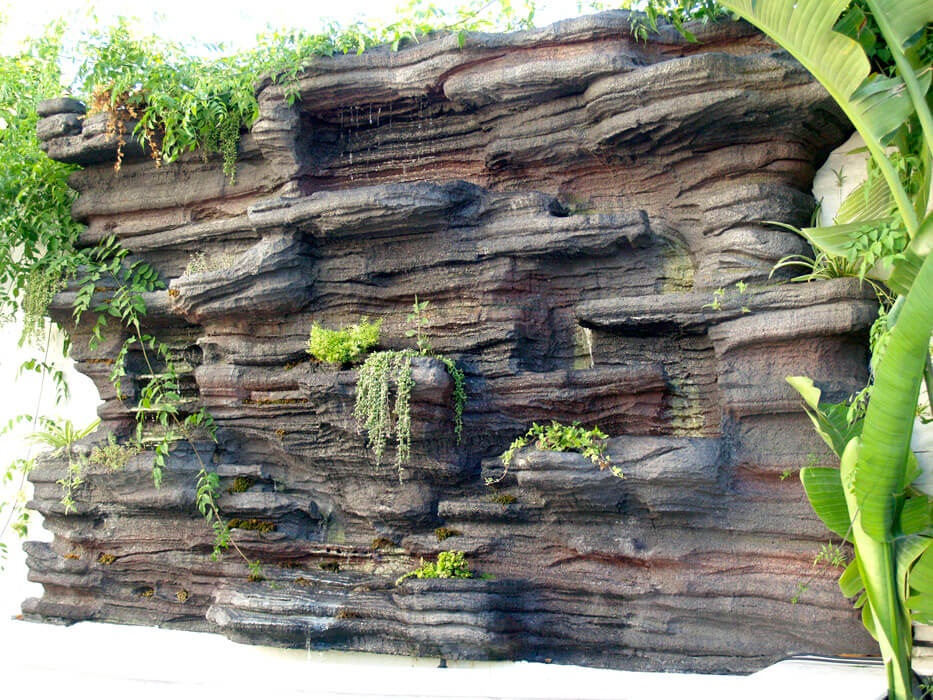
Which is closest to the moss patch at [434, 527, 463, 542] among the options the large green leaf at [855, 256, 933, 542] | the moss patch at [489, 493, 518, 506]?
the moss patch at [489, 493, 518, 506]

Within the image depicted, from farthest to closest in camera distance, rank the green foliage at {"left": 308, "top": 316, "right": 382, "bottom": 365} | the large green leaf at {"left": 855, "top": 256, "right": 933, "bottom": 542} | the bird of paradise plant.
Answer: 1. the green foliage at {"left": 308, "top": 316, "right": 382, "bottom": 365}
2. the bird of paradise plant
3. the large green leaf at {"left": 855, "top": 256, "right": 933, "bottom": 542}

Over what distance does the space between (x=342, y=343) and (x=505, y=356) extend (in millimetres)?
1411

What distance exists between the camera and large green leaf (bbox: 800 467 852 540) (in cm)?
480

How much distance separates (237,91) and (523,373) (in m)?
3.84

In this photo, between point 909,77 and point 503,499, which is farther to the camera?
point 503,499

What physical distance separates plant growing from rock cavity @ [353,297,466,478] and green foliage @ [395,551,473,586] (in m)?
0.83

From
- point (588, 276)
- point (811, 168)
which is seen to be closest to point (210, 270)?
point (588, 276)

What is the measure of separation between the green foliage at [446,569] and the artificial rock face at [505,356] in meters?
0.13

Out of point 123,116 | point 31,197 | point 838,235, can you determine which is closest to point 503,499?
point 838,235

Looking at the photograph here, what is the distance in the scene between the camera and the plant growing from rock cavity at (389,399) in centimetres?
618

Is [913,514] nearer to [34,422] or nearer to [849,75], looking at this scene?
[849,75]

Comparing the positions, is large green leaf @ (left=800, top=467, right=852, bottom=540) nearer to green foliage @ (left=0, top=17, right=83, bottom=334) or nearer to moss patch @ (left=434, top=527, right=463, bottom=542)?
moss patch @ (left=434, top=527, right=463, bottom=542)

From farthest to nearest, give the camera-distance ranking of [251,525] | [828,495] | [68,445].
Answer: [68,445], [251,525], [828,495]

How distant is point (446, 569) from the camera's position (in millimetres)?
6086
